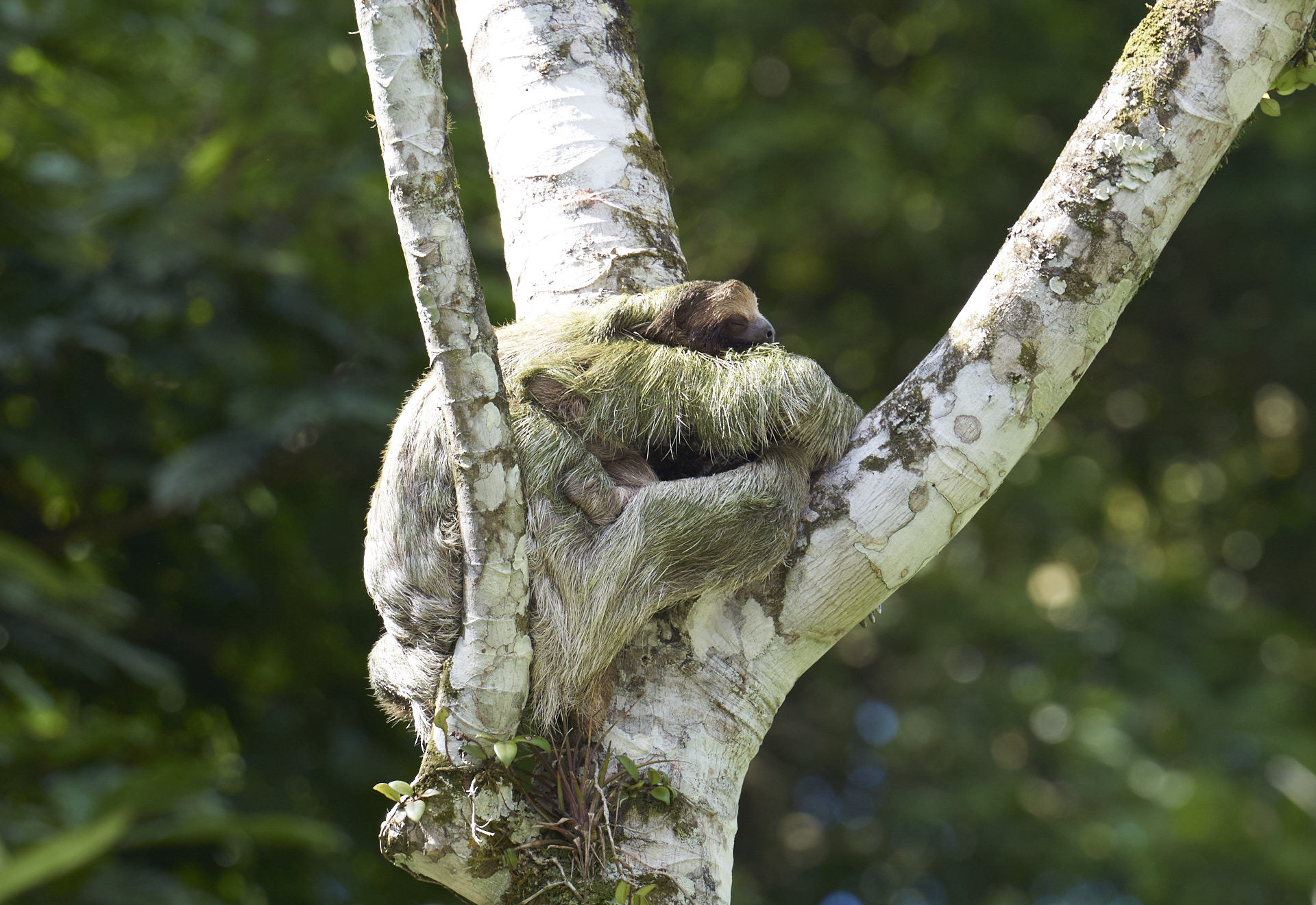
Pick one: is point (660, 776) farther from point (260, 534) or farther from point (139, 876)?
point (260, 534)

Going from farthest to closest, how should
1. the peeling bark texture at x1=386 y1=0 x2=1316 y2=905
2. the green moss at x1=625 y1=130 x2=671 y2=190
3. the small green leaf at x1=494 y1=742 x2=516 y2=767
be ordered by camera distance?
the green moss at x1=625 y1=130 x2=671 y2=190 < the peeling bark texture at x1=386 y1=0 x2=1316 y2=905 < the small green leaf at x1=494 y1=742 x2=516 y2=767

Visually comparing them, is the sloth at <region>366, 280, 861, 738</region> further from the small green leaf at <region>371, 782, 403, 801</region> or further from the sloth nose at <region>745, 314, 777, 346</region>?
the small green leaf at <region>371, 782, 403, 801</region>

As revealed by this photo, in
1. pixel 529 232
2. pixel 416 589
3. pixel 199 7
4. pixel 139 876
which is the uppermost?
pixel 199 7

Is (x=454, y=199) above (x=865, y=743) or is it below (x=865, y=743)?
above

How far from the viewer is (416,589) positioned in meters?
3.08

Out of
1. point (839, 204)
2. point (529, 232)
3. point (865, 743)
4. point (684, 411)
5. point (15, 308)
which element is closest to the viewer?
point (684, 411)

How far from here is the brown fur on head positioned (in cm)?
346

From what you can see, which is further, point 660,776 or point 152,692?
point 152,692

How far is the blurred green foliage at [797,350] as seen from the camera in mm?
6695

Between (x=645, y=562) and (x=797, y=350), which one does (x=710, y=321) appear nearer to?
(x=645, y=562)

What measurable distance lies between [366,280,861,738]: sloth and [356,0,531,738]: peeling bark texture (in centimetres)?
17

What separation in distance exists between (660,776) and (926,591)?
8.40m

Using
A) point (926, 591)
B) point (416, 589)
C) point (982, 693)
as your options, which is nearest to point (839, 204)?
point (926, 591)

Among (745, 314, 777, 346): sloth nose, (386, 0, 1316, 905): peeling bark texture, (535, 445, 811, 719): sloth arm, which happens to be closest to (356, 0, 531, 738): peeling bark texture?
(535, 445, 811, 719): sloth arm
